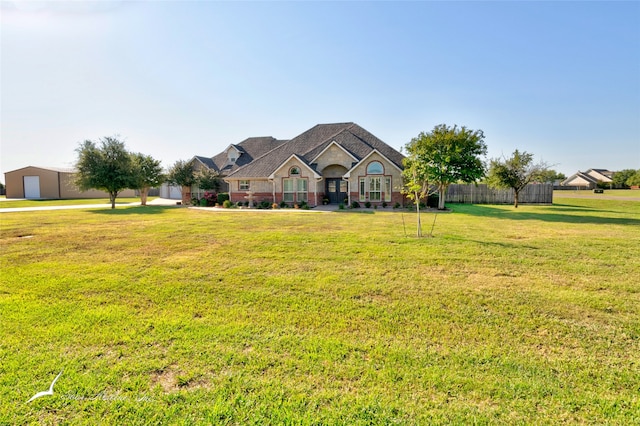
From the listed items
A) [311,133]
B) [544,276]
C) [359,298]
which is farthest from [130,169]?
[544,276]

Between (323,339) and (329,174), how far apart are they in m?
25.8

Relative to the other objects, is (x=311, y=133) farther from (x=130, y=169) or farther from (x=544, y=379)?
(x=544, y=379)

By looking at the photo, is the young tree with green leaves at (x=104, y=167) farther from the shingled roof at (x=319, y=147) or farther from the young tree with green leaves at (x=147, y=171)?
the shingled roof at (x=319, y=147)

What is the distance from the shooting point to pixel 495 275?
6273 mm

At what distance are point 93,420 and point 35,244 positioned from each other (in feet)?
33.7

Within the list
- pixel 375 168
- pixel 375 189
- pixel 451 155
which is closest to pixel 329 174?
pixel 375 168

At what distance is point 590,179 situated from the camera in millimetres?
87062

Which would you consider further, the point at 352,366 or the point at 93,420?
the point at 352,366

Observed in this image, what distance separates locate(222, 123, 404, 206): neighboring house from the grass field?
18.4 meters

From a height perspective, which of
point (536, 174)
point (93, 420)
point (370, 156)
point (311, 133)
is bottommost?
point (93, 420)

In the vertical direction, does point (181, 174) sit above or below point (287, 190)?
above

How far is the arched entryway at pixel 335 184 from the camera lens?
28.6 metres

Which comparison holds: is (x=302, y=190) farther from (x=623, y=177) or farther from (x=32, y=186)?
(x=623, y=177)

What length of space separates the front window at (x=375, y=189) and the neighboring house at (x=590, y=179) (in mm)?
86909
